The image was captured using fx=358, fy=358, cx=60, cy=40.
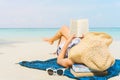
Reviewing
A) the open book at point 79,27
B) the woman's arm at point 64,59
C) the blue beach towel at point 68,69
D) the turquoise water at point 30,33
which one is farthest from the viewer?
the turquoise water at point 30,33

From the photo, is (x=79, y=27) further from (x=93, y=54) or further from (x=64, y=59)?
(x=93, y=54)

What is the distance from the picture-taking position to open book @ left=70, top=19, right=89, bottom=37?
6062 millimetres

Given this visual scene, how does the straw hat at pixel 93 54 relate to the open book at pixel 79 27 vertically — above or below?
below

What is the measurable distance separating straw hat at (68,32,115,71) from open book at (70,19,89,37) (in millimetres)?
453

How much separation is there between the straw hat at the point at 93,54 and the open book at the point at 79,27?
1.49 ft

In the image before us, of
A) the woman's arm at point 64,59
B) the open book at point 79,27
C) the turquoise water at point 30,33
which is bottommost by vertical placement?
the turquoise water at point 30,33

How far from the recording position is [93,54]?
5.29m

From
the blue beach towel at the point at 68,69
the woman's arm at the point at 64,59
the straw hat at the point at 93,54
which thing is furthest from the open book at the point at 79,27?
the blue beach towel at the point at 68,69

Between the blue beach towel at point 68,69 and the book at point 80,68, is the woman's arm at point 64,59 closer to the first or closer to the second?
the blue beach towel at point 68,69

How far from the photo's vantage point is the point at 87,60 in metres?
5.28

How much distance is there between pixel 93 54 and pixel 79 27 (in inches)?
35.8

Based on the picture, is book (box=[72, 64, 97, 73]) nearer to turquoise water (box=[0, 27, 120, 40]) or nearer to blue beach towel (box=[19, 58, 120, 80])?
blue beach towel (box=[19, 58, 120, 80])

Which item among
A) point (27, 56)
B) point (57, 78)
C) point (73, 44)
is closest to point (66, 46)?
point (73, 44)

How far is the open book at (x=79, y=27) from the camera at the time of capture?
606 cm
